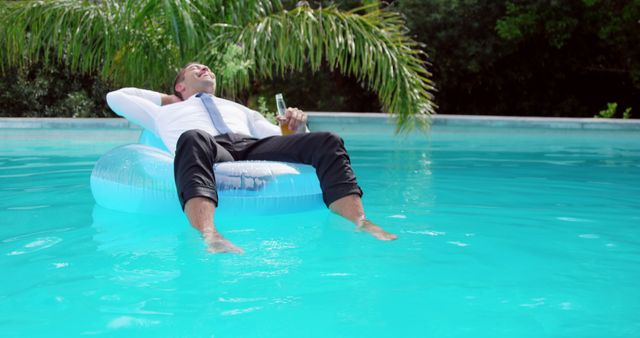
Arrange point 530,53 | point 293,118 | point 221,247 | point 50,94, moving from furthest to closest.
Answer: point 530,53
point 50,94
point 293,118
point 221,247

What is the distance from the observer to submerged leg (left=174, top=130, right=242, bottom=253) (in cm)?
334

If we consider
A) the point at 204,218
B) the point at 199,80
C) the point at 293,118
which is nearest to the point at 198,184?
the point at 204,218

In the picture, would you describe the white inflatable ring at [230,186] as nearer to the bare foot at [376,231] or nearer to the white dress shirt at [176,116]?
the white dress shirt at [176,116]

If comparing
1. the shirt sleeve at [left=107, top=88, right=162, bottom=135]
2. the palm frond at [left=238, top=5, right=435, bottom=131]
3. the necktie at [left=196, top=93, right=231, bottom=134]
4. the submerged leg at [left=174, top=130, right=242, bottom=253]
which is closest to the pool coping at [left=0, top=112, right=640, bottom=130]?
the palm frond at [left=238, top=5, right=435, bottom=131]

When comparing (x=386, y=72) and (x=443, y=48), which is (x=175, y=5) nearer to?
(x=386, y=72)

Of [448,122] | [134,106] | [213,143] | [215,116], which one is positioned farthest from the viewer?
[448,122]

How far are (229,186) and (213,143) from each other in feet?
0.82

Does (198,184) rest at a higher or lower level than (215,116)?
lower

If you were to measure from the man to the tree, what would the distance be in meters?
1.93

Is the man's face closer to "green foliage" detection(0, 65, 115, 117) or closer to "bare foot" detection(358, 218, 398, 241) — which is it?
"bare foot" detection(358, 218, 398, 241)

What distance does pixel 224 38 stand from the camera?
7.17m

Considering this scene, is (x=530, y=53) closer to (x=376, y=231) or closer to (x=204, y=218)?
(x=376, y=231)

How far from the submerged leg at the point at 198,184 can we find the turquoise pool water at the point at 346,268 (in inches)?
3.9

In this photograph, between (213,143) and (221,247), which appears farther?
(213,143)
